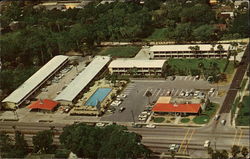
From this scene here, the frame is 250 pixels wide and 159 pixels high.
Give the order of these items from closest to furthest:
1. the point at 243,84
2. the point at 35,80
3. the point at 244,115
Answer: the point at 244,115 < the point at 243,84 < the point at 35,80

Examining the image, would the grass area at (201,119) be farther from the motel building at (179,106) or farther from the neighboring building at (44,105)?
the neighboring building at (44,105)

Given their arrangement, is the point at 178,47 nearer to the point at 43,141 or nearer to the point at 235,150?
the point at 235,150

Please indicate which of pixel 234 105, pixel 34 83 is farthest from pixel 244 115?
pixel 34 83

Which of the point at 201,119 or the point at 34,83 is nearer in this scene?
the point at 201,119

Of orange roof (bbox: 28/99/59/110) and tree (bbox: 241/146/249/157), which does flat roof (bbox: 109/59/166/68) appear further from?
tree (bbox: 241/146/249/157)

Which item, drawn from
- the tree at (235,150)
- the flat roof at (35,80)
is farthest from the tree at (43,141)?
the tree at (235,150)

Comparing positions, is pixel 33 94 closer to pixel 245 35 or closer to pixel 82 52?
pixel 82 52

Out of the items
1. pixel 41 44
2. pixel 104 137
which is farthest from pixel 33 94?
pixel 104 137
